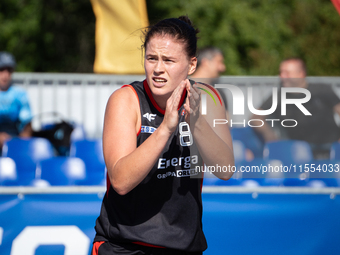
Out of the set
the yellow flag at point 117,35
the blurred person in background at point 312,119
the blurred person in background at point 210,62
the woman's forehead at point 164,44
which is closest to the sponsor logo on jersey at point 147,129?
the woman's forehead at point 164,44

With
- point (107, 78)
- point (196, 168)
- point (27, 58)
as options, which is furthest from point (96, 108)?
point (27, 58)

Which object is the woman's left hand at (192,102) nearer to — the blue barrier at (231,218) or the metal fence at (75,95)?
the blue barrier at (231,218)

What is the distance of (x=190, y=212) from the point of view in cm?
183

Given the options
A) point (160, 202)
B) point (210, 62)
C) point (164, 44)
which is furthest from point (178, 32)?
point (210, 62)

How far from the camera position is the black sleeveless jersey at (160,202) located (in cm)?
175

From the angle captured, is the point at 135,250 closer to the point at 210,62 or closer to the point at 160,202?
the point at 160,202

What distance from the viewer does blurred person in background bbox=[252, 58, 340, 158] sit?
2.61m

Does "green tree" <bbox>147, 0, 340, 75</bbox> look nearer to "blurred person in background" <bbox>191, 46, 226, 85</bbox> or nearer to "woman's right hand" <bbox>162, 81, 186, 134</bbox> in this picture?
"blurred person in background" <bbox>191, 46, 226, 85</bbox>

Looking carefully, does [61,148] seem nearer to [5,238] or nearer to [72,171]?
[72,171]

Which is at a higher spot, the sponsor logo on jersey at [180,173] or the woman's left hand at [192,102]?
the woman's left hand at [192,102]

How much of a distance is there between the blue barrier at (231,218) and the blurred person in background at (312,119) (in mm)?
461

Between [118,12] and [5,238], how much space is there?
15.3ft

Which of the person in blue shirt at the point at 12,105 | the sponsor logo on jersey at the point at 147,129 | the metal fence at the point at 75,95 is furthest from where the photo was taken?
the metal fence at the point at 75,95

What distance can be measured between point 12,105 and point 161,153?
4.32 metres
